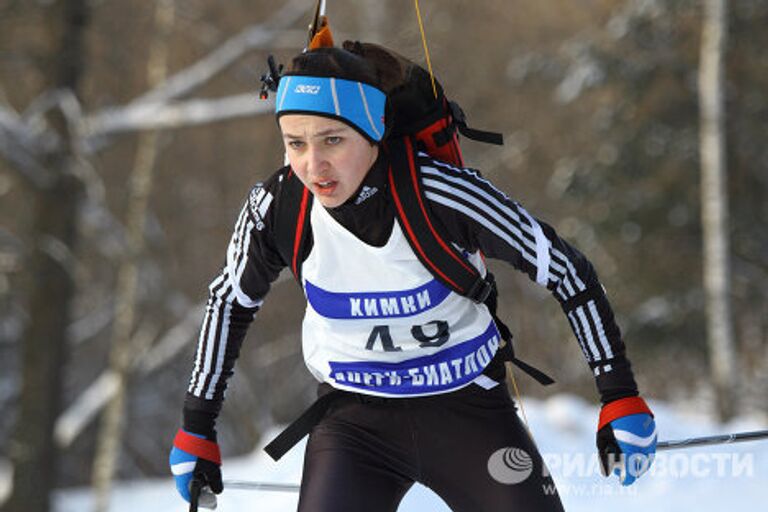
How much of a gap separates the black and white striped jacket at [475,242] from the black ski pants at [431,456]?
27 cm

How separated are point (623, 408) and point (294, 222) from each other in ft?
2.99

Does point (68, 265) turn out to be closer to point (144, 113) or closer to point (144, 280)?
point (144, 113)

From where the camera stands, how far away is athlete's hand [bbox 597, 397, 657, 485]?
2.85 metres

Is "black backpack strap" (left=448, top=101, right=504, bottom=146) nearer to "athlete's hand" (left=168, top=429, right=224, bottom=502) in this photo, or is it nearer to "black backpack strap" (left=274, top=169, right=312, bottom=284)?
"black backpack strap" (left=274, top=169, right=312, bottom=284)

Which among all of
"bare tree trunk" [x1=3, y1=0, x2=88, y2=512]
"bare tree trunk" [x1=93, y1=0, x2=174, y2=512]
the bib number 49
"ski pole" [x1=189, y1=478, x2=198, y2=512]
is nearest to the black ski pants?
the bib number 49

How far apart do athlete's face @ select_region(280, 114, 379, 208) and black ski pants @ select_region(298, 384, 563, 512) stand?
1.77 ft

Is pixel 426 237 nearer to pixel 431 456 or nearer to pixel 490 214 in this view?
pixel 490 214

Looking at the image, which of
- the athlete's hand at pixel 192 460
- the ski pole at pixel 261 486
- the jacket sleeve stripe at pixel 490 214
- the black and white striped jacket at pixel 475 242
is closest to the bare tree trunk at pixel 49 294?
the ski pole at pixel 261 486

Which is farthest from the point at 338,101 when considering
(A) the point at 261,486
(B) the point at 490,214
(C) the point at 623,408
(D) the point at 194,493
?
(A) the point at 261,486

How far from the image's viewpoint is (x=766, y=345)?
1703cm

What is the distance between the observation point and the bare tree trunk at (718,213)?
12.1 metres

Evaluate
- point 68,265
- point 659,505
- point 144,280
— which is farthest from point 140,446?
point 659,505

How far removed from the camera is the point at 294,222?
2.88 meters

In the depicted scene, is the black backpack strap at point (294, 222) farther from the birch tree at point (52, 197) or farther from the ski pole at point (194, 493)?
the birch tree at point (52, 197)
